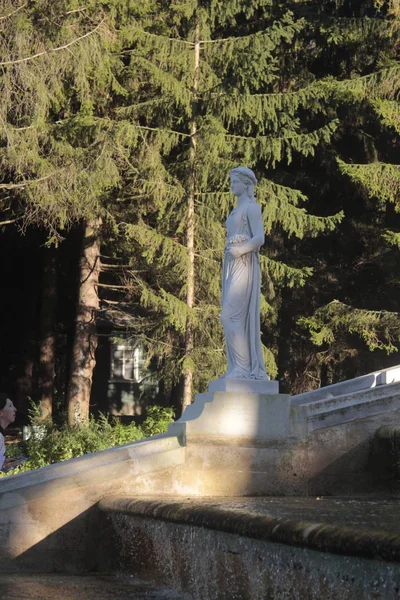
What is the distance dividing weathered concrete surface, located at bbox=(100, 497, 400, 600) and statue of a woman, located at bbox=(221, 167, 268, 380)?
1791mm

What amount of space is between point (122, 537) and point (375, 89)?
681 inches

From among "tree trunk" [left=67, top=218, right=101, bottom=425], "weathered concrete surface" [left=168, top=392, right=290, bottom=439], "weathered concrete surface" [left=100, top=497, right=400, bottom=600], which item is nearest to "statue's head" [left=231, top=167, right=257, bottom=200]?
"weathered concrete surface" [left=168, top=392, right=290, bottom=439]

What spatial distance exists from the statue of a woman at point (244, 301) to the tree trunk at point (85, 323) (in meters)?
12.1

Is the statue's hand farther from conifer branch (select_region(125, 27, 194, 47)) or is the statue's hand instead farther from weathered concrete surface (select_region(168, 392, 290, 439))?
conifer branch (select_region(125, 27, 194, 47))

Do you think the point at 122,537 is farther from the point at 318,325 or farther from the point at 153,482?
the point at 318,325

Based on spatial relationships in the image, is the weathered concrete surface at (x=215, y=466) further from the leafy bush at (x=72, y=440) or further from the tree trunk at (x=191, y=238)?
the tree trunk at (x=191, y=238)

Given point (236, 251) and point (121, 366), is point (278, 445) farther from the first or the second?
point (121, 366)

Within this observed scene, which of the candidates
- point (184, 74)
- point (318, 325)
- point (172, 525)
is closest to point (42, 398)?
point (318, 325)

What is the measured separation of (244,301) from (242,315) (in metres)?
0.16

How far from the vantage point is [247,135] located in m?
24.9

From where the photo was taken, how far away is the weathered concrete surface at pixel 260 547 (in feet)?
23.3

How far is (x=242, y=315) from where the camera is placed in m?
12.1

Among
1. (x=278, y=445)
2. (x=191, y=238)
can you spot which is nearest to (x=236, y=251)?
(x=278, y=445)

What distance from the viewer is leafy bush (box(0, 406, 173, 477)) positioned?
19188mm
